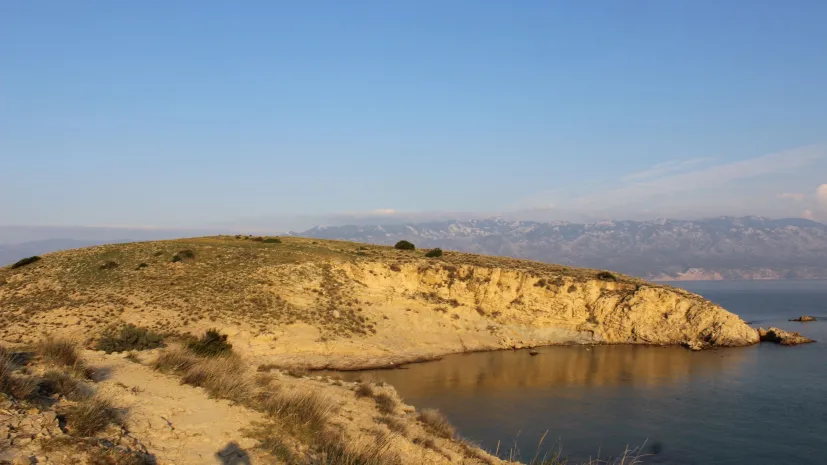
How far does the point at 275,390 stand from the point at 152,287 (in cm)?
2718

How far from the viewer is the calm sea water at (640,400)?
18.8m

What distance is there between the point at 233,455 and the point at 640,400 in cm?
2296

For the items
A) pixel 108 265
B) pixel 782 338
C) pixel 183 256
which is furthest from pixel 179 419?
pixel 782 338

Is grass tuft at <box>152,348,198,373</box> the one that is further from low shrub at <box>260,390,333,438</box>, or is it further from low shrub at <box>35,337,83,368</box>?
low shrub at <box>260,390,333,438</box>

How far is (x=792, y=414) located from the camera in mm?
23453

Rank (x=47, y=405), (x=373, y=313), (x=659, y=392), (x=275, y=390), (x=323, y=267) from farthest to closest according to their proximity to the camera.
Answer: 1. (x=323, y=267)
2. (x=373, y=313)
3. (x=659, y=392)
4. (x=275, y=390)
5. (x=47, y=405)

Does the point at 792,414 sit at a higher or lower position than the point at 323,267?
lower

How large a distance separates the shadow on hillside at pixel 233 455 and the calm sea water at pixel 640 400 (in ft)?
34.4

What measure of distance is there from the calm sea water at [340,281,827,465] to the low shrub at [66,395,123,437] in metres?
12.4

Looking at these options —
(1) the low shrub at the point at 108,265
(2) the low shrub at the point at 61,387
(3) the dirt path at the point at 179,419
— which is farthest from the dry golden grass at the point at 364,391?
(1) the low shrub at the point at 108,265

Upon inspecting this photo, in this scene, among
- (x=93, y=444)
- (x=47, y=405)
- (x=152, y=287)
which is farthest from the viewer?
(x=152, y=287)

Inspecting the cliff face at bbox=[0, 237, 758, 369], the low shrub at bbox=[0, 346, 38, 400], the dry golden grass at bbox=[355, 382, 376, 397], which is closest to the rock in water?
the cliff face at bbox=[0, 237, 758, 369]

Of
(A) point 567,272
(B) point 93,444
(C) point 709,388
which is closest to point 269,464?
(B) point 93,444

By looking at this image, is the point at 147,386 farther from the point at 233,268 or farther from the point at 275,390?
the point at 233,268
